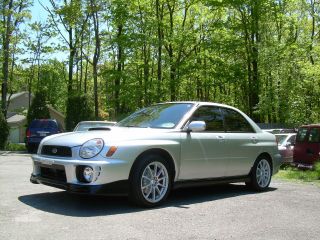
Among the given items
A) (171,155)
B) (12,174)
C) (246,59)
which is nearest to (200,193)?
(171,155)

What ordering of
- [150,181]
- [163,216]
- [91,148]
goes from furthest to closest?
[150,181]
[91,148]
[163,216]

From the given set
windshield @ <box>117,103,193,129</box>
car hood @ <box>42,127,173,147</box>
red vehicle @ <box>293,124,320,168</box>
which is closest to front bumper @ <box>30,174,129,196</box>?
car hood @ <box>42,127,173,147</box>

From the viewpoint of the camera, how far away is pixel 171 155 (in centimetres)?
758

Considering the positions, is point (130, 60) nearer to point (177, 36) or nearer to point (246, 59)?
point (177, 36)

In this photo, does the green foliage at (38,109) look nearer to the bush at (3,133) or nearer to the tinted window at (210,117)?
the bush at (3,133)

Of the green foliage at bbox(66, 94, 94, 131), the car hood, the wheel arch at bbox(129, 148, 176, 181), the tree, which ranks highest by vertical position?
the tree

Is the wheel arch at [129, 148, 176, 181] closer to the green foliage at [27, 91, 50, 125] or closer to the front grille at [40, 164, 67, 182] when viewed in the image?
the front grille at [40, 164, 67, 182]

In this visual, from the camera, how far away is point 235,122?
9.24 meters

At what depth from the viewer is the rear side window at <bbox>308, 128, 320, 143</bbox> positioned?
16.2 m

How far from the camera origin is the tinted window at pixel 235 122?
9.02m

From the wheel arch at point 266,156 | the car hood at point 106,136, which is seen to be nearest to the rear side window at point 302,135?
the wheel arch at point 266,156

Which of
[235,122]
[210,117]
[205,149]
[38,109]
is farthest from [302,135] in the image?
[38,109]

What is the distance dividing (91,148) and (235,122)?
335cm

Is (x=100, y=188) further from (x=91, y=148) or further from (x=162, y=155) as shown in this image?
(x=162, y=155)
